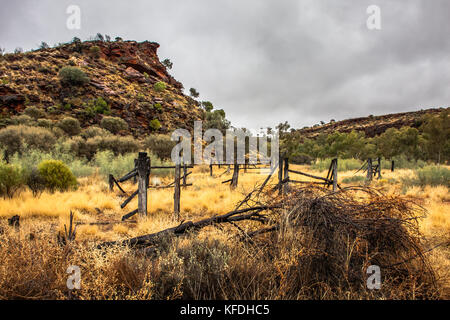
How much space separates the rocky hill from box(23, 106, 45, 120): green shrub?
85 cm

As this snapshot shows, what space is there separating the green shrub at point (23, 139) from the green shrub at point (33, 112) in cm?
1219

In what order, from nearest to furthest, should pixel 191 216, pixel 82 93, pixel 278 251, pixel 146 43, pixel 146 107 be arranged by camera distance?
pixel 278 251 < pixel 191 216 < pixel 82 93 < pixel 146 107 < pixel 146 43

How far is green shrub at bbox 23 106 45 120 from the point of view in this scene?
24.9m

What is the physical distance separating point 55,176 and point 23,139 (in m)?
9.37

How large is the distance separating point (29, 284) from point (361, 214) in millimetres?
3555

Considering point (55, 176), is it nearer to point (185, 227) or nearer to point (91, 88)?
point (185, 227)

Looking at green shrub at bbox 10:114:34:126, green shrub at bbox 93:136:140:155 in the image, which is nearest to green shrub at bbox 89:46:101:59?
green shrub at bbox 10:114:34:126

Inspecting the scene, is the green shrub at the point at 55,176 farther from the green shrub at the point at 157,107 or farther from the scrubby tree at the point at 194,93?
the scrubby tree at the point at 194,93

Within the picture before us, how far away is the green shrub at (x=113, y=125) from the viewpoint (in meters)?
27.6

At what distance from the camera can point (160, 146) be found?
72.8 feet

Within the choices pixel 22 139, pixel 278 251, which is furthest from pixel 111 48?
pixel 278 251

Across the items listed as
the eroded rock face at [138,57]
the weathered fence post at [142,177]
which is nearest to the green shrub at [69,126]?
the weathered fence post at [142,177]

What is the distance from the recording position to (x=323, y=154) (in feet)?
128
